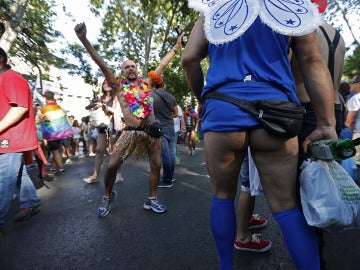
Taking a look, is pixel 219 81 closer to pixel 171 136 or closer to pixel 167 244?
pixel 167 244

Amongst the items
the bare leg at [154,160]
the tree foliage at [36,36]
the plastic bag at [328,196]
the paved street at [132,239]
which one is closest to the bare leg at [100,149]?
the paved street at [132,239]

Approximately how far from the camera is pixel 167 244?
251 centimetres

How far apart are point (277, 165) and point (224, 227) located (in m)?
0.46

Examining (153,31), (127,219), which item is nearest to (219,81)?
(127,219)

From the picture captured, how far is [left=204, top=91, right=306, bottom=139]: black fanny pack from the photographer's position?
1.30 meters

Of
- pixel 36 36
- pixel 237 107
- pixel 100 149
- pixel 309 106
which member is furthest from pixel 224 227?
pixel 36 36

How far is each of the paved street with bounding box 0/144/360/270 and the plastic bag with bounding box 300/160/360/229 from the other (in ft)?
2.84

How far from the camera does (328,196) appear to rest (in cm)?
128

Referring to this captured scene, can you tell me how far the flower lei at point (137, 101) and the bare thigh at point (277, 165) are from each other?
79.6 inches

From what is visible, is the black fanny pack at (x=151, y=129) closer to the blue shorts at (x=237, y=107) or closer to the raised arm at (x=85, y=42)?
the raised arm at (x=85, y=42)

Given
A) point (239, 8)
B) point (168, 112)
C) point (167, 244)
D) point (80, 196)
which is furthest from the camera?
point (168, 112)

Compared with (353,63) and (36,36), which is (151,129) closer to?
(36,36)

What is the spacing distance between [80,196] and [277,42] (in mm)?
4037

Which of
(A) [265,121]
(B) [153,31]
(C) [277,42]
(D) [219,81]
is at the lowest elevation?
(A) [265,121]
